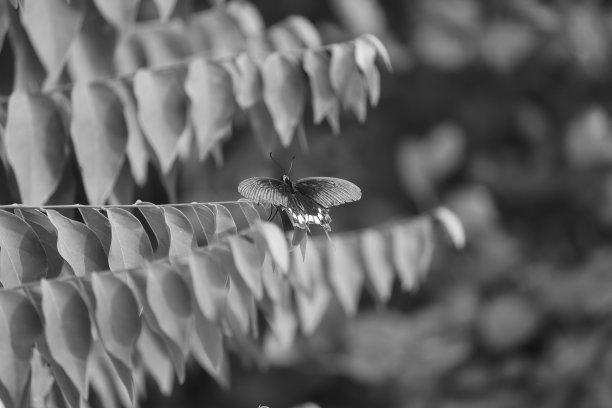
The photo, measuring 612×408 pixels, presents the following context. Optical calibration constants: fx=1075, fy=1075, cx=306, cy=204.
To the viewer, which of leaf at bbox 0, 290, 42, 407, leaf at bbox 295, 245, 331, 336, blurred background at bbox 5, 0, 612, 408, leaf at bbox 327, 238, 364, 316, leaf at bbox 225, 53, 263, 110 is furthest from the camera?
blurred background at bbox 5, 0, 612, 408

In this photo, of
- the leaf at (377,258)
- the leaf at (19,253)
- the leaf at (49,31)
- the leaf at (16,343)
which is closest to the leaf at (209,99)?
the leaf at (49,31)

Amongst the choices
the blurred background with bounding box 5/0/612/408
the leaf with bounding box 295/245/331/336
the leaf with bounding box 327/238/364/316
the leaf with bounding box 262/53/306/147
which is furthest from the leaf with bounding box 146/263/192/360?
the blurred background with bounding box 5/0/612/408

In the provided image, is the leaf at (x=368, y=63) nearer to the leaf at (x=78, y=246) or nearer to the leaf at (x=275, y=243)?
the leaf at (x=275, y=243)

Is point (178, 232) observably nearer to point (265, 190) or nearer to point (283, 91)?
point (265, 190)

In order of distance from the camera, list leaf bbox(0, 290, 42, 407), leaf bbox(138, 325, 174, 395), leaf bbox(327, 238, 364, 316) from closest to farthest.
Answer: leaf bbox(0, 290, 42, 407) → leaf bbox(138, 325, 174, 395) → leaf bbox(327, 238, 364, 316)

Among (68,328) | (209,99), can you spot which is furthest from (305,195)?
(209,99)

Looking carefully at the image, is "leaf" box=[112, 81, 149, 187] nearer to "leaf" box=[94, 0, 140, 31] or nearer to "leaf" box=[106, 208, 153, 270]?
"leaf" box=[94, 0, 140, 31]

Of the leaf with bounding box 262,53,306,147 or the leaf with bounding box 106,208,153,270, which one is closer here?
the leaf with bounding box 106,208,153,270
